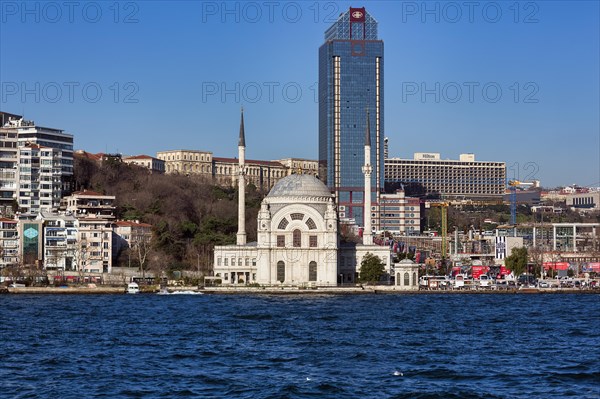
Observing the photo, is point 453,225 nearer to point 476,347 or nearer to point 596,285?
point 596,285

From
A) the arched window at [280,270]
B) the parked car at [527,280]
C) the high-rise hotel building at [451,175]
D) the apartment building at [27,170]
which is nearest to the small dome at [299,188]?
the arched window at [280,270]

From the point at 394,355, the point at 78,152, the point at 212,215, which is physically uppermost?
the point at 78,152

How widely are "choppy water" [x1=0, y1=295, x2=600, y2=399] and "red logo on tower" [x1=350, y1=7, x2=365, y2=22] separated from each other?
255ft

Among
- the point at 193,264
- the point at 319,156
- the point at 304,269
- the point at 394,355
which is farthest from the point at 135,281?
Result: the point at 319,156

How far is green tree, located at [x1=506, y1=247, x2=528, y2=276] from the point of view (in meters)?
85.9

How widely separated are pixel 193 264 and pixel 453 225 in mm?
63209

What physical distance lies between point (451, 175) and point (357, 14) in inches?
1713

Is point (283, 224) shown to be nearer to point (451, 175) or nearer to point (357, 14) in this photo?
point (357, 14)

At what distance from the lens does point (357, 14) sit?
5261 inches

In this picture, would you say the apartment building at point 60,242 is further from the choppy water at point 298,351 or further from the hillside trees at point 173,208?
the choppy water at point 298,351

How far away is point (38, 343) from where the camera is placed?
3959 centimetres

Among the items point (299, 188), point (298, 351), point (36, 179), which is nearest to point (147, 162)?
point (36, 179)

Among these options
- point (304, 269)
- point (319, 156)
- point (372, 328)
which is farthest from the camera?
point (319, 156)

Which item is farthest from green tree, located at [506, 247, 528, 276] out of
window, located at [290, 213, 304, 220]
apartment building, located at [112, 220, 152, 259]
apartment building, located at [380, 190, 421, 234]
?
apartment building, located at [380, 190, 421, 234]
